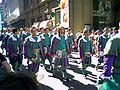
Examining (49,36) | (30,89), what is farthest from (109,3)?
(30,89)

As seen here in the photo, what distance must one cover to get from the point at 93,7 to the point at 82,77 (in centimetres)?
2030

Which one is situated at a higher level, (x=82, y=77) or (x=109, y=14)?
(x=109, y=14)

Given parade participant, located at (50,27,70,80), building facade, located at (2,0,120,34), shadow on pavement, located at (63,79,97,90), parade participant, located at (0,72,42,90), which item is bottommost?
shadow on pavement, located at (63,79,97,90)

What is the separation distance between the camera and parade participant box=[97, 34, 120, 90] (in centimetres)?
446

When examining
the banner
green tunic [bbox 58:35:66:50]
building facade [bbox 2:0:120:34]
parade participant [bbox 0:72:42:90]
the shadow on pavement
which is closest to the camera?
parade participant [bbox 0:72:42:90]

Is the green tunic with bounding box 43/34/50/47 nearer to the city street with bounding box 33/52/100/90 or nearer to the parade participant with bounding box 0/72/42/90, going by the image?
the city street with bounding box 33/52/100/90

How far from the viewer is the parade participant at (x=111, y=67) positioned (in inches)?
176

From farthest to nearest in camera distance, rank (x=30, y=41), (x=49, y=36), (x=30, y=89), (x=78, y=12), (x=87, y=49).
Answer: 1. (x=78, y=12)
2. (x=49, y=36)
3. (x=87, y=49)
4. (x=30, y=41)
5. (x=30, y=89)

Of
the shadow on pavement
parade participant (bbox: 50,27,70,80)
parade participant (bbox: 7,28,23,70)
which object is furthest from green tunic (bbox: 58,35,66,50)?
parade participant (bbox: 7,28,23,70)

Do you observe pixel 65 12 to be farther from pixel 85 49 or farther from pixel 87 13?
pixel 85 49

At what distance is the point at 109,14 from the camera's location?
33156 millimetres

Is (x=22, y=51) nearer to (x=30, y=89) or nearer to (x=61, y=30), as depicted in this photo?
(x=61, y=30)

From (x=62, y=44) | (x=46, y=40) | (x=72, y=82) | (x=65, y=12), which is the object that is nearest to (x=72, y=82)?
(x=72, y=82)

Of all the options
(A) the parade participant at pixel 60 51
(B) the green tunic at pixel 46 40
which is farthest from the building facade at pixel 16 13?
(A) the parade participant at pixel 60 51
